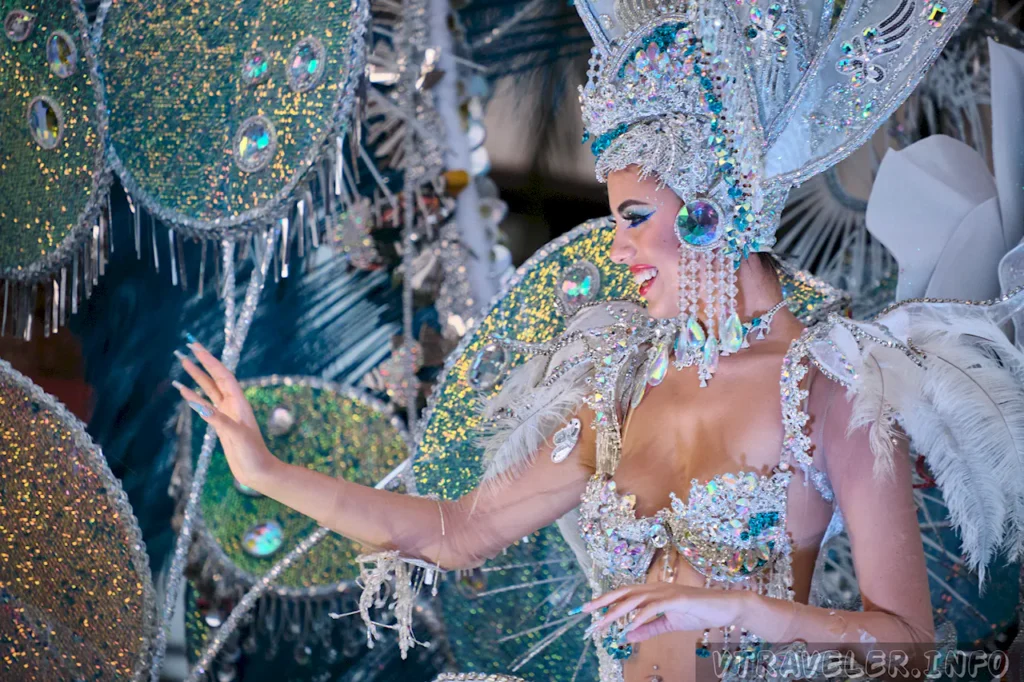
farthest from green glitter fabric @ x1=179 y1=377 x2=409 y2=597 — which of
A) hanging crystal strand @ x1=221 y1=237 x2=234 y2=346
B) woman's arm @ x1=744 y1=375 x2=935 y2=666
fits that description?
woman's arm @ x1=744 y1=375 x2=935 y2=666

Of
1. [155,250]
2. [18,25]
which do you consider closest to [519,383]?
[155,250]

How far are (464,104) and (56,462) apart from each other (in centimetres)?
125

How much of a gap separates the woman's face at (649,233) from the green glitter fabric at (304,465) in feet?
2.50

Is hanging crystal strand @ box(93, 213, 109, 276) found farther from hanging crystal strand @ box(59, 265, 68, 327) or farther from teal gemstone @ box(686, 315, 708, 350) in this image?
teal gemstone @ box(686, 315, 708, 350)

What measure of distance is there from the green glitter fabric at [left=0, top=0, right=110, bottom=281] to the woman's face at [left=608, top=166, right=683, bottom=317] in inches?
53.4

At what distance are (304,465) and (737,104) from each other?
1.22 m

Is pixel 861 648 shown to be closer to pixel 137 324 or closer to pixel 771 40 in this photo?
pixel 771 40

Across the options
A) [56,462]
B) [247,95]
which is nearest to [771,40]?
[247,95]

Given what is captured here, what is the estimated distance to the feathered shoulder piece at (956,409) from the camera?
5.06 ft

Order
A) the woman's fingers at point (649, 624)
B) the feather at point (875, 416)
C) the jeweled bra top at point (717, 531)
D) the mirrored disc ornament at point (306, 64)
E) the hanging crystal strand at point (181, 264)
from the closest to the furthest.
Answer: the woman's fingers at point (649, 624), the feather at point (875, 416), the jeweled bra top at point (717, 531), the mirrored disc ornament at point (306, 64), the hanging crystal strand at point (181, 264)

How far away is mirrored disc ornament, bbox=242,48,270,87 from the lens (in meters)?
2.31

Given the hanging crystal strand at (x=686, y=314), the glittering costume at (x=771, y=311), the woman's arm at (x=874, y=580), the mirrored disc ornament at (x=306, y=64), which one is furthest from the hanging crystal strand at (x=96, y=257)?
the woman's arm at (x=874, y=580)

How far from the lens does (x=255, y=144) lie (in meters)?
2.32

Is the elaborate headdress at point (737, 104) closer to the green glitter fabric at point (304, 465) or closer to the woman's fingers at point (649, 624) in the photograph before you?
the woman's fingers at point (649, 624)
